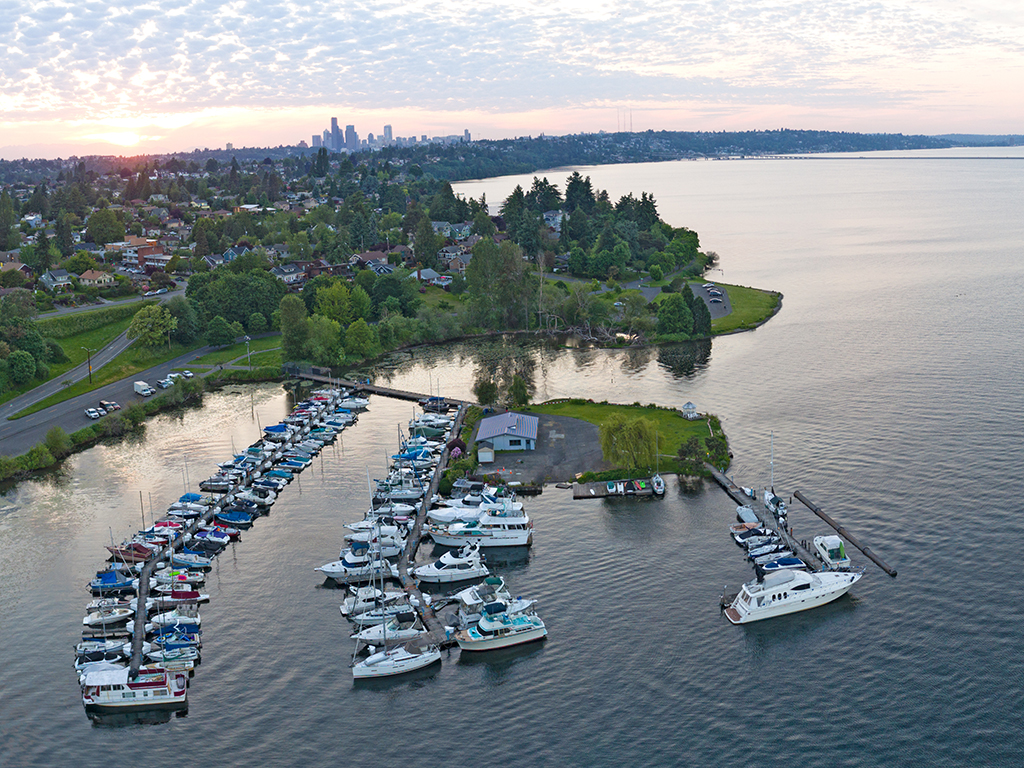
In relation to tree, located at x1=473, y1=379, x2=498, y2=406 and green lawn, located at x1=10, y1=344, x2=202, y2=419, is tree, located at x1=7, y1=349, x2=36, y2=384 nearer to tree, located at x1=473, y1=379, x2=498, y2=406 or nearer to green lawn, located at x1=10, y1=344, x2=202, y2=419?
green lawn, located at x1=10, y1=344, x2=202, y2=419

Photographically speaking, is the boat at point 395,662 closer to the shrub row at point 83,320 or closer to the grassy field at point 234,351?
the grassy field at point 234,351

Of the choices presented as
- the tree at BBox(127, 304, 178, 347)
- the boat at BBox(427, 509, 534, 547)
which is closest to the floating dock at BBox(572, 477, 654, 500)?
the boat at BBox(427, 509, 534, 547)

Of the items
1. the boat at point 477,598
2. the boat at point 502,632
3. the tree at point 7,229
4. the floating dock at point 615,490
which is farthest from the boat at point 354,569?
the tree at point 7,229

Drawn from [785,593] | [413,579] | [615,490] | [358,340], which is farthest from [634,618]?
[358,340]

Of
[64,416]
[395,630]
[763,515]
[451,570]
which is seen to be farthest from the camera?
[64,416]

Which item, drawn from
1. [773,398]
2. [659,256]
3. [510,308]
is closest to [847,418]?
[773,398]

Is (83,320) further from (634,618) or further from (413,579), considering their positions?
(634,618)
